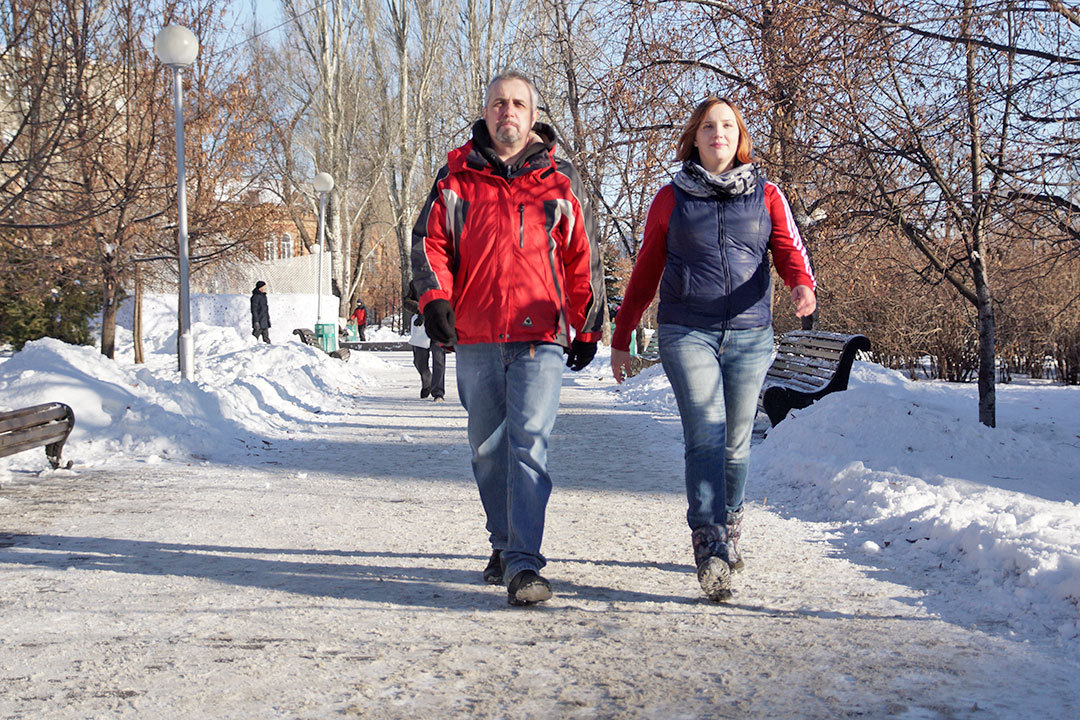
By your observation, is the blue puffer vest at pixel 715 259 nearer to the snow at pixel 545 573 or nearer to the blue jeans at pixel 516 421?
the blue jeans at pixel 516 421

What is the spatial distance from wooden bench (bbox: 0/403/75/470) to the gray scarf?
440 cm

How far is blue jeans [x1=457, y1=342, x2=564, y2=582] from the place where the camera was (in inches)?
156

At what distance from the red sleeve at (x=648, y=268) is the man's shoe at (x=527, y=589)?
1.01m

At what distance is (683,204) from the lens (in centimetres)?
404

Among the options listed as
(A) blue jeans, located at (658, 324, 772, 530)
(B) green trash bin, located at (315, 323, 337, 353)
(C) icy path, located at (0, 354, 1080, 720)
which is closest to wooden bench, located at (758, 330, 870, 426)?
(C) icy path, located at (0, 354, 1080, 720)

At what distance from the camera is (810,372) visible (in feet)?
30.9

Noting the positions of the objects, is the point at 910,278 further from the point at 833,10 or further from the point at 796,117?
the point at 833,10

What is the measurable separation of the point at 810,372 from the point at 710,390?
572 cm

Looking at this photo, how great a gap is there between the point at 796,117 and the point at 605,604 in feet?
22.4

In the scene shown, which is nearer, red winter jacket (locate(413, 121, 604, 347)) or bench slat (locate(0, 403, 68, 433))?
red winter jacket (locate(413, 121, 604, 347))

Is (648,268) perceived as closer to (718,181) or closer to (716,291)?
(716,291)

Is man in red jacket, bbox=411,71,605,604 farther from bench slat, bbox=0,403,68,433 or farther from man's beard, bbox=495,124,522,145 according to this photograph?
bench slat, bbox=0,403,68,433

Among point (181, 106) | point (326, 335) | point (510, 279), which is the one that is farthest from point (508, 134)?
point (326, 335)

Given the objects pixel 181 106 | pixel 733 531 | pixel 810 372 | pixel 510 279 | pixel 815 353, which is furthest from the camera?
pixel 181 106
